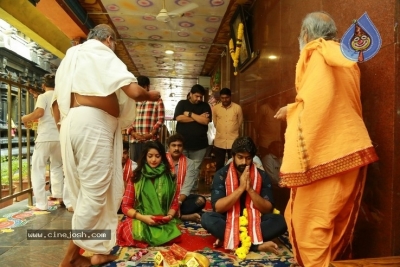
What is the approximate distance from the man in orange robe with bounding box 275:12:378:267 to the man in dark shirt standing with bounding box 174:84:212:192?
2.81m

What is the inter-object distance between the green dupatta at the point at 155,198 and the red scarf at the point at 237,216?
457 millimetres

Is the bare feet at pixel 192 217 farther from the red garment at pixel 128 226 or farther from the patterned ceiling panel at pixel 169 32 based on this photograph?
the patterned ceiling panel at pixel 169 32

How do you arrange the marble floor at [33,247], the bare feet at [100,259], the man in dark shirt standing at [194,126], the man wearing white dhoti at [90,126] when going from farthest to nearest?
the man in dark shirt standing at [194,126]
the marble floor at [33,247]
the bare feet at [100,259]
the man wearing white dhoti at [90,126]

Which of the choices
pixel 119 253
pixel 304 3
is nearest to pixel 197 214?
pixel 119 253

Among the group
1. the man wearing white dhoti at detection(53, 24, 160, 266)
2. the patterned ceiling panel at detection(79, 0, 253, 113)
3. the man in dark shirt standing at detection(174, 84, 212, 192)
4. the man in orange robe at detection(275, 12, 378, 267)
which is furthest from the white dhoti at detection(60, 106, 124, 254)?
the patterned ceiling panel at detection(79, 0, 253, 113)

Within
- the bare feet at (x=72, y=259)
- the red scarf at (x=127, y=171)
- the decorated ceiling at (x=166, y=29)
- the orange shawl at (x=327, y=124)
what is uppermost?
the decorated ceiling at (x=166, y=29)

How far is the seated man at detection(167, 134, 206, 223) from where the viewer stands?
11.2 feet

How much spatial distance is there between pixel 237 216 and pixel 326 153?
1125mm

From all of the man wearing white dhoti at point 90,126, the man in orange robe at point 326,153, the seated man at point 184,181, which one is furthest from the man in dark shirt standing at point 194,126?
the man in orange robe at point 326,153

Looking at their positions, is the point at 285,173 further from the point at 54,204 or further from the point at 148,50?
the point at 148,50

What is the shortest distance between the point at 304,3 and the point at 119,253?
2.61 m

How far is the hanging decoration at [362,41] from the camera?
1.46 m

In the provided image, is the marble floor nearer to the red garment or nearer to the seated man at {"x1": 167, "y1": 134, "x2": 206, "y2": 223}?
the red garment

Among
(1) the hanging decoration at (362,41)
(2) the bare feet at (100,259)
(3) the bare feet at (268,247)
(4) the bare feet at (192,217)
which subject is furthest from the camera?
(4) the bare feet at (192,217)
